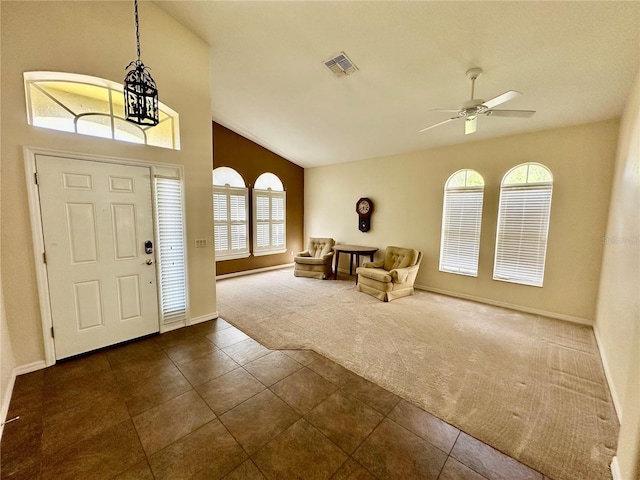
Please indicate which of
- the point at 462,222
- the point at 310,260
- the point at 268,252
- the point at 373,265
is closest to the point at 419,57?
the point at 462,222

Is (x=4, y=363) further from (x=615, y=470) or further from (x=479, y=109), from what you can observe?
(x=479, y=109)

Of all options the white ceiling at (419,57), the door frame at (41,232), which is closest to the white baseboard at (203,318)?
the door frame at (41,232)

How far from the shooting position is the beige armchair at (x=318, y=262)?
6016 mm

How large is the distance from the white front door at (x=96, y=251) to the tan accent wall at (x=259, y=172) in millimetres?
2919

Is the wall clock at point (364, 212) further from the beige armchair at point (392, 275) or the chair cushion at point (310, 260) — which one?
the chair cushion at point (310, 260)

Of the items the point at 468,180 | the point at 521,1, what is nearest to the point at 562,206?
the point at 468,180

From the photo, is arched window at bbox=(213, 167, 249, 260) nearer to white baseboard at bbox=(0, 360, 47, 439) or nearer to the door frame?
the door frame

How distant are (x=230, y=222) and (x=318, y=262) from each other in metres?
2.26

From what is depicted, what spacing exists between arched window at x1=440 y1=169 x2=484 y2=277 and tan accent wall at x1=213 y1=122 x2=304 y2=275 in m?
3.99

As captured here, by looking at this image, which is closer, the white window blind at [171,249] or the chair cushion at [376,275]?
the white window blind at [171,249]

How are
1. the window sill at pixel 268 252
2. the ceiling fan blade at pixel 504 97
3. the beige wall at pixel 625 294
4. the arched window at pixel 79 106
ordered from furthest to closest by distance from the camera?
the window sill at pixel 268 252 < the arched window at pixel 79 106 < the ceiling fan blade at pixel 504 97 < the beige wall at pixel 625 294

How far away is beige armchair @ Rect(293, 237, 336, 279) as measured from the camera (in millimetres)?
6016

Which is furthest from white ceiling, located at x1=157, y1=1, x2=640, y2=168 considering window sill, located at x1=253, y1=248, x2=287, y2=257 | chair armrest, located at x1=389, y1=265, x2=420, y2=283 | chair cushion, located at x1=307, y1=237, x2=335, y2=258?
window sill, located at x1=253, y1=248, x2=287, y2=257

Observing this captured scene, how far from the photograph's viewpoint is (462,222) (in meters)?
4.66
